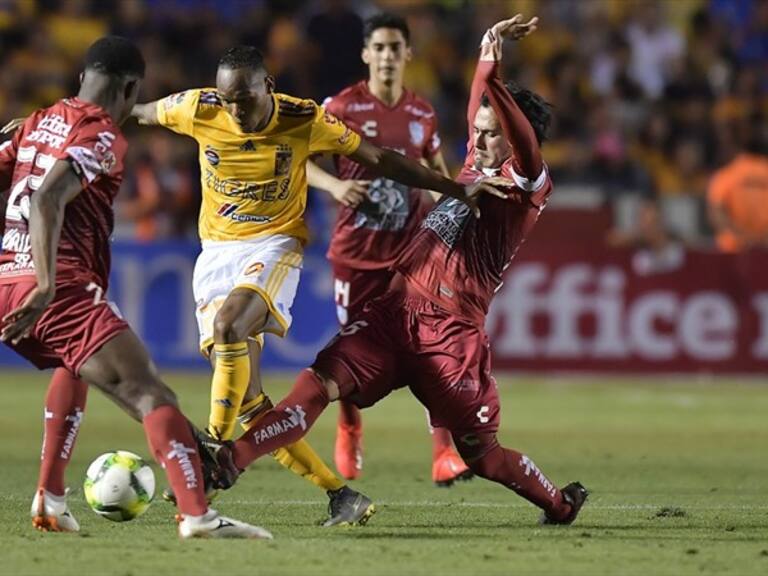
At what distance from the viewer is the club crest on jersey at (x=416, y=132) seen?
34.1 ft

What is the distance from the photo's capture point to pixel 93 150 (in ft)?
22.0

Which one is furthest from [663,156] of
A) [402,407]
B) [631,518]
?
[631,518]

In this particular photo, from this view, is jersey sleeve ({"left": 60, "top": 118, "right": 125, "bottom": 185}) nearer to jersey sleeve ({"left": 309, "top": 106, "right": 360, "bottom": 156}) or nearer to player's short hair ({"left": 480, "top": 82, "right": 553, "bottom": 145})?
jersey sleeve ({"left": 309, "top": 106, "right": 360, "bottom": 156})

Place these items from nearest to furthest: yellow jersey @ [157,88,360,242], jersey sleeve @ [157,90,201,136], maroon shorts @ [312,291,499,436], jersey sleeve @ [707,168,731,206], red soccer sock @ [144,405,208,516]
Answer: red soccer sock @ [144,405,208,516]
maroon shorts @ [312,291,499,436]
yellow jersey @ [157,88,360,242]
jersey sleeve @ [157,90,201,136]
jersey sleeve @ [707,168,731,206]

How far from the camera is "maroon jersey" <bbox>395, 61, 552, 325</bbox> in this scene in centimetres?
794

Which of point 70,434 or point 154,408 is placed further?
point 70,434

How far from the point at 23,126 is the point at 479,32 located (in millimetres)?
13561

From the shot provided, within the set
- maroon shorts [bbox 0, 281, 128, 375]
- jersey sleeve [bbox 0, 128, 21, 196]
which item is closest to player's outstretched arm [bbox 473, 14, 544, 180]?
maroon shorts [bbox 0, 281, 128, 375]

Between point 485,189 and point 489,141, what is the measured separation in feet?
1.39

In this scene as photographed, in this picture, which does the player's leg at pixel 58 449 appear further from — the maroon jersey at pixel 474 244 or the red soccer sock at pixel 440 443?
the red soccer sock at pixel 440 443

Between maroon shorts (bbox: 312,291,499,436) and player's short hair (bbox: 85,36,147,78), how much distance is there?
167cm

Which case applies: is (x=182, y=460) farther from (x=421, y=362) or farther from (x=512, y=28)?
(x=512, y=28)

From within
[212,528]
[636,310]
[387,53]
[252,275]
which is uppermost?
[387,53]

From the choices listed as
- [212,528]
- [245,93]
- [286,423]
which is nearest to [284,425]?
[286,423]
